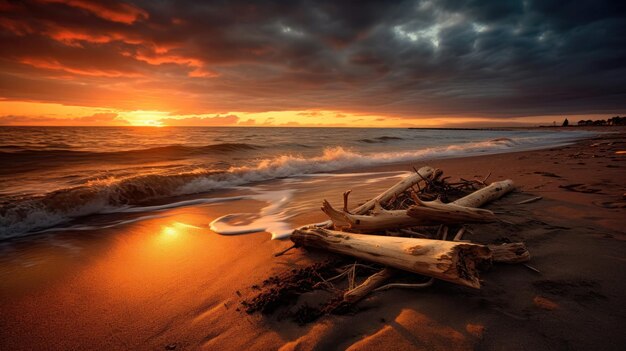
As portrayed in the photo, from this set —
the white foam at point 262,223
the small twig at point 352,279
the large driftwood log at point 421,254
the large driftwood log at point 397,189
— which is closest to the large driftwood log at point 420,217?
the large driftwood log at point 421,254

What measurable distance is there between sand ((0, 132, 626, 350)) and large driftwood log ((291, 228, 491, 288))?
0.84 feet

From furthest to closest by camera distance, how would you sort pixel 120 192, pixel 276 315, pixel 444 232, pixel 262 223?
pixel 120 192, pixel 262 223, pixel 444 232, pixel 276 315

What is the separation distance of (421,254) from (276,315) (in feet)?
4.30

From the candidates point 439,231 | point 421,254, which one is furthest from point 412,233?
point 421,254

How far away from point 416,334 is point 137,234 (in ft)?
15.2

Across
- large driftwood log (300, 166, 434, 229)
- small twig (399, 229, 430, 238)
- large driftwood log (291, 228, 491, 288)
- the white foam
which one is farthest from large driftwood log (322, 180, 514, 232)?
the white foam

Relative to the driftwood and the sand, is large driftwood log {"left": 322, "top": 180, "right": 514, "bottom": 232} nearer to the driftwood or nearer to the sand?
the sand

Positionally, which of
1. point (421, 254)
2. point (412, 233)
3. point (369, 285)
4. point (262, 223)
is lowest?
point (262, 223)

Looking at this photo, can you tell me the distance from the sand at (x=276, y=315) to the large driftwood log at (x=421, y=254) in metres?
0.26

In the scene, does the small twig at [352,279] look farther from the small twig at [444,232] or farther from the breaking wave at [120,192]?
the breaking wave at [120,192]

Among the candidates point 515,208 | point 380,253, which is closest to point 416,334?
point 380,253

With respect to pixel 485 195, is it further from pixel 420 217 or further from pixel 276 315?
pixel 276 315

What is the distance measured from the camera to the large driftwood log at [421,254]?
2170 millimetres

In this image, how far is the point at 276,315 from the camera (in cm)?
238
